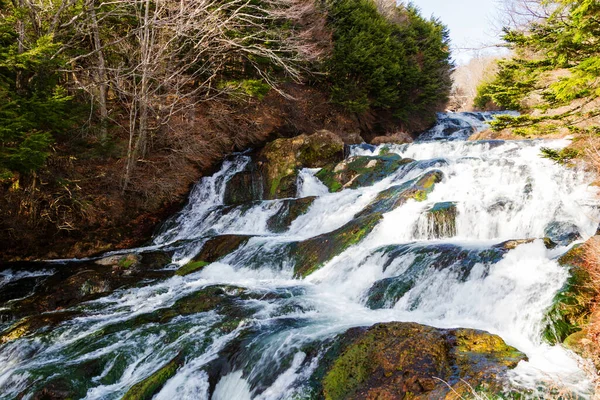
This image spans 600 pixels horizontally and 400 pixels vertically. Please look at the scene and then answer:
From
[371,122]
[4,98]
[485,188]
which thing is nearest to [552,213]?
[485,188]

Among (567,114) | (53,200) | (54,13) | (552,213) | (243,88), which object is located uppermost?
(54,13)

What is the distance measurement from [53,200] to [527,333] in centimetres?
1166

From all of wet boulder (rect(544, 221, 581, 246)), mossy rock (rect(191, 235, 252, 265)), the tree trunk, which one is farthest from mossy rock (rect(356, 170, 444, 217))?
the tree trunk

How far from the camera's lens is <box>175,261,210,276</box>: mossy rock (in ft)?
31.4

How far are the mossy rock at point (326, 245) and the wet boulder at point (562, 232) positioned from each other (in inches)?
126

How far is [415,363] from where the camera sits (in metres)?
4.18

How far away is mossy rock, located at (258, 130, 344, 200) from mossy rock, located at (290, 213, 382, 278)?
18.6 feet

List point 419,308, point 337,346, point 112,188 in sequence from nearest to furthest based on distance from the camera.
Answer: point 337,346 → point 419,308 → point 112,188

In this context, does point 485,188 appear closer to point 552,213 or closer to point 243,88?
point 552,213

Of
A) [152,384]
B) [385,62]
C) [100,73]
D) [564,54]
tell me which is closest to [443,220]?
[564,54]

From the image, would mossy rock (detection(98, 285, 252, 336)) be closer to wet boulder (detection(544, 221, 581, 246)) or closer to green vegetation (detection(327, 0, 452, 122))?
wet boulder (detection(544, 221, 581, 246))

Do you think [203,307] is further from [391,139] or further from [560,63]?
[391,139]

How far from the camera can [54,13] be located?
10.6 metres

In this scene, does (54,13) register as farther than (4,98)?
Yes
